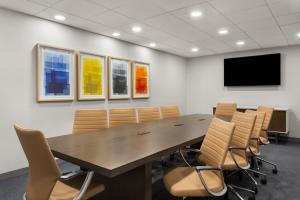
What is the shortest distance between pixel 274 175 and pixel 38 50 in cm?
418

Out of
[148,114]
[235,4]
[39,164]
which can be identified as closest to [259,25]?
[235,4]

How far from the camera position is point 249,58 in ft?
19.7

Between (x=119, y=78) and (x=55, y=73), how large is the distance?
148 cm

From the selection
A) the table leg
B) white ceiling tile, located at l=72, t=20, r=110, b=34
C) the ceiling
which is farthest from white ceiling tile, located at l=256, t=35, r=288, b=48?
the table leg

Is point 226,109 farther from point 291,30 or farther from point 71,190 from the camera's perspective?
point 71,190

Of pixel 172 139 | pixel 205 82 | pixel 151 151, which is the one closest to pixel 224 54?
pixel 205 82

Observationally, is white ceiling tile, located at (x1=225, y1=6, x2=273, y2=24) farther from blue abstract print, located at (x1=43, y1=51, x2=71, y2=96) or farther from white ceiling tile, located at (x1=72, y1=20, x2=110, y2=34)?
blue abstract print, located at (x1=43, y1=51, x2=71, y2=96)

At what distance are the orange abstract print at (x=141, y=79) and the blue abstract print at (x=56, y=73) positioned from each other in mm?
1806

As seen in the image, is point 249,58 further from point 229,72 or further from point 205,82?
point 205,82

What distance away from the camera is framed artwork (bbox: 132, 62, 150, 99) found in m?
5.10

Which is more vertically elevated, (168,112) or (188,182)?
(168,112)

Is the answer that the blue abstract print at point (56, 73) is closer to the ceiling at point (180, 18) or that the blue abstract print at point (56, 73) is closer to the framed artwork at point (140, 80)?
the ceiling at point (180, 18)

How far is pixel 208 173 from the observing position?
77.0 inches

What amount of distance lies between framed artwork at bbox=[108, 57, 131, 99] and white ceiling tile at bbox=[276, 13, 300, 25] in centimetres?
311
